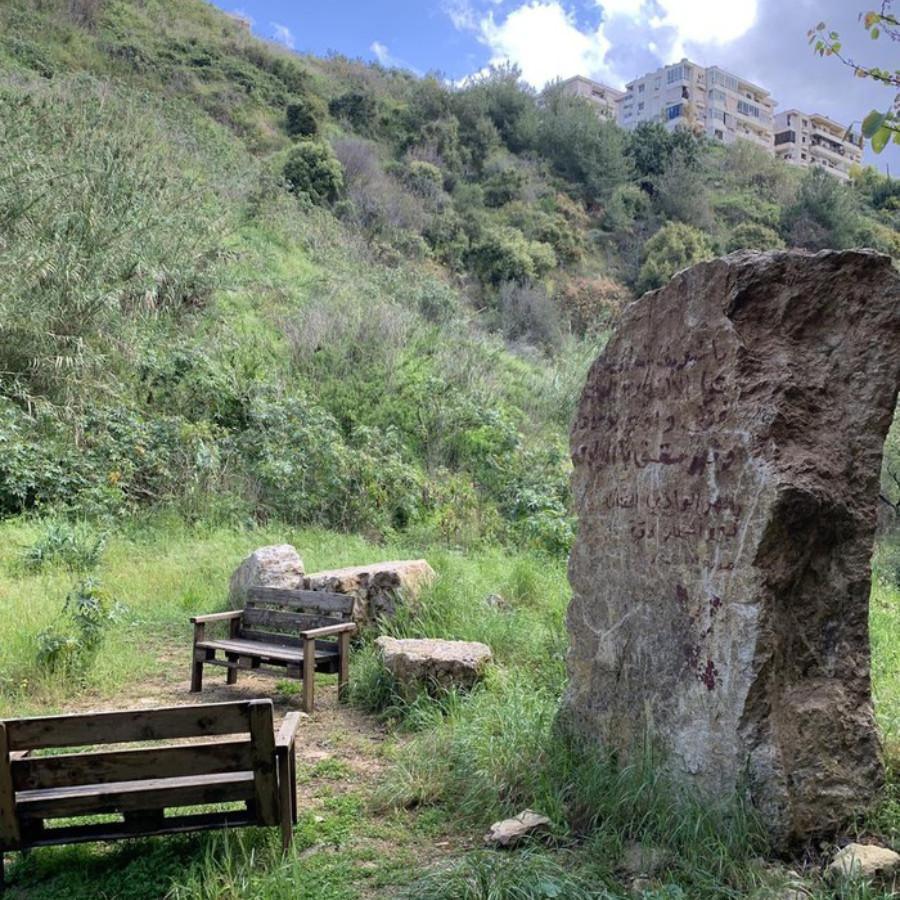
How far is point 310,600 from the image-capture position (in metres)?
6.66

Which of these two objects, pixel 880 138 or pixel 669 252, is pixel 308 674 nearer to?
pixel 880 138

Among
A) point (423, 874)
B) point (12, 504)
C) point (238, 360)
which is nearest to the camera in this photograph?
point (423, 874)

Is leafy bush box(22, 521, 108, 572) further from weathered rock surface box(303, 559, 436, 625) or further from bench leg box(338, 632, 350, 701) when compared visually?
bench leg box(338, 632, 350, 701)

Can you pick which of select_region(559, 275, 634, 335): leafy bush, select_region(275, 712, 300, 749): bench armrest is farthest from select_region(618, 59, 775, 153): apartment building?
select_region(275, 712, 300, 749): bench armrest

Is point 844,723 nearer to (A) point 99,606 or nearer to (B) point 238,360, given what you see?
(A) point 99,606

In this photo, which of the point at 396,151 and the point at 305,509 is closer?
the point at 305,509

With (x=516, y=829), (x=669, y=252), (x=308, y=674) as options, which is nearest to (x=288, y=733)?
(x=516, y=829)

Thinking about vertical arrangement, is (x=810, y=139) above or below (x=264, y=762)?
above

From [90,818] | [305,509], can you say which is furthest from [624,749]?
[305,509]

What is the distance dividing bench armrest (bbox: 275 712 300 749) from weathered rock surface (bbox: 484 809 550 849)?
94cm

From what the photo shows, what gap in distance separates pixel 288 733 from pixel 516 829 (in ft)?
3.47

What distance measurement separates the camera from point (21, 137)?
41.2ft

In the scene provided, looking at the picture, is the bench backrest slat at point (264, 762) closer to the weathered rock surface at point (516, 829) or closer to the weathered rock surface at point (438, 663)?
the weathered rock surface at point (516, 829)

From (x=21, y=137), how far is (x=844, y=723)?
43.7 feet
